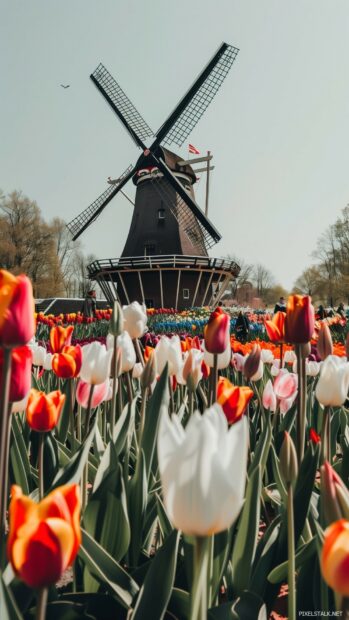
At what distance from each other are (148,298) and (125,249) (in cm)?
415

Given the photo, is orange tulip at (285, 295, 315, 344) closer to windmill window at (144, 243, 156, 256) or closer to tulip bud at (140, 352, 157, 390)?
tulip bud at (140, 352, 157, 390)

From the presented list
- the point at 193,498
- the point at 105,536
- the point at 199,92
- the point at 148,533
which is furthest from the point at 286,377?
the point at 199,92

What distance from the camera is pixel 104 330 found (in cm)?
756

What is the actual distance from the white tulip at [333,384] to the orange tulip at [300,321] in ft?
0.49

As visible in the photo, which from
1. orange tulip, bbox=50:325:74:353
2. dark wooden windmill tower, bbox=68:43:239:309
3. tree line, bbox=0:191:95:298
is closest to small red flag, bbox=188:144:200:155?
dark wooden windmill tower, bbox=68:43:239:309

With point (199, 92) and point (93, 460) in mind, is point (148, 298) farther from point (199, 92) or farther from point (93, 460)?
point (93, 460)

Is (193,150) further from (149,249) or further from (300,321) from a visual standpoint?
(300,321)

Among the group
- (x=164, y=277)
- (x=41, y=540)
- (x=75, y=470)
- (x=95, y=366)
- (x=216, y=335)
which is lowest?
(x=75, y=470)

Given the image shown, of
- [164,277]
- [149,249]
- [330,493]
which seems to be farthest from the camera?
[149,249]

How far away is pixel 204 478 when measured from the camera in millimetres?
613

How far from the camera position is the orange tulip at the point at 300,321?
52.2 inches

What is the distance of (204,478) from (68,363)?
43.1 inches

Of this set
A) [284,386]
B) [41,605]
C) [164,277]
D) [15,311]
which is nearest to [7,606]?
[41,605]

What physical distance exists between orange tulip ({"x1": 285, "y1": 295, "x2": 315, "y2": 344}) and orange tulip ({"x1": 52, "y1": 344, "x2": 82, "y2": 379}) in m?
0.76
